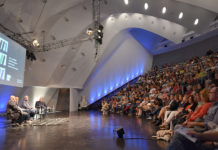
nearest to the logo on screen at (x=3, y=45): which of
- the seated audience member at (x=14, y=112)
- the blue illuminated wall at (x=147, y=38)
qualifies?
the seated audience member at (x=14, y=112)

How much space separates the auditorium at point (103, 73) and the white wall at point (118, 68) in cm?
9

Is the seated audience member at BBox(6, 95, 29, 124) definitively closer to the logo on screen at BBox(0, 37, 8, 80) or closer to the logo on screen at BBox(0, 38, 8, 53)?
the logo on screen at BBox(0, 37, 8, 80)

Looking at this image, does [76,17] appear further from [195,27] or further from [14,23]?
[195,27]

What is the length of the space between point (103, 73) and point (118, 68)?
6.15 ft

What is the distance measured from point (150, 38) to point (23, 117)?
14.4 meters

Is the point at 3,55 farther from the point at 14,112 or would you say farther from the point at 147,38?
the point at 147,38

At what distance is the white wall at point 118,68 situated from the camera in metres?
14.0

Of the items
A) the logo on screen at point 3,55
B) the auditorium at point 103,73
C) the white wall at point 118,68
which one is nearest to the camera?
the auditorium at point 103,73

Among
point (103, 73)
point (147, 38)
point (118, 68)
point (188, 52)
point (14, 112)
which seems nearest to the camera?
point (14, 112)

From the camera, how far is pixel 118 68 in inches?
615

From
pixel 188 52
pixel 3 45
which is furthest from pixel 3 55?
pixel 188 52

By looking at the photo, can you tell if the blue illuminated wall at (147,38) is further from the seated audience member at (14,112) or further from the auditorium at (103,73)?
the seated audience member at (14,112)

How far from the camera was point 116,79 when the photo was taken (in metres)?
15.6

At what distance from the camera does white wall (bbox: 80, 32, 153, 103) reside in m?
14.0
